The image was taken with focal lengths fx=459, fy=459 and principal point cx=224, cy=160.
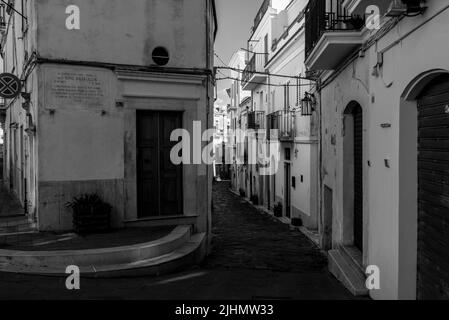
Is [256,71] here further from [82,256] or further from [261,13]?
[82,256]

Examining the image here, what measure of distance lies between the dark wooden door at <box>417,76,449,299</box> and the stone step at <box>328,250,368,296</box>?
1.66 meters

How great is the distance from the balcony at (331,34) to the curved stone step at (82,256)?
4.56 m

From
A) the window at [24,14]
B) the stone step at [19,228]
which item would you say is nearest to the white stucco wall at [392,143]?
the stone step at [19,228]

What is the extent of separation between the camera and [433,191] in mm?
5086

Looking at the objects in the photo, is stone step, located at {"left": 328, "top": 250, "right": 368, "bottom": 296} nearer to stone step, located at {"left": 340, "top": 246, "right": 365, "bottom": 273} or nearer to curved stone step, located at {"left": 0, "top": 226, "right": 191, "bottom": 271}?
stone step, located at {"left": 340, "top": 246, "right": 365, "bottom": 273}

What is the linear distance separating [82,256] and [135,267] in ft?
2.78

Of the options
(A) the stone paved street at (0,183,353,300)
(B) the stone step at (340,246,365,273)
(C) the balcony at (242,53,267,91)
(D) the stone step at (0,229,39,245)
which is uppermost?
(C) the balcony at (242,53,267,91)

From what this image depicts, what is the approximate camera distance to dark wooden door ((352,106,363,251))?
330 inches

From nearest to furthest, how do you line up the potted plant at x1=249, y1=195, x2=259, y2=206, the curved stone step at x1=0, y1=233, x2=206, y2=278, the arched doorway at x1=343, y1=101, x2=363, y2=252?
the curved stone step at x1=0, y1=233, x2=206, y2=278 < the arched doorway at x1=343, y1=101, x2=363, y2=252 < the potted plant at x1=249, y1=195, x2=259, y2=206

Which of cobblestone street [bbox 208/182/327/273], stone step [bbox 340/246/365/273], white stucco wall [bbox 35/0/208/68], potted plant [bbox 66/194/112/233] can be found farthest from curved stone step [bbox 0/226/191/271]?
white stucco wall [bbox 35/0/208/68]

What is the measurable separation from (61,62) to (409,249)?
7.28 metres

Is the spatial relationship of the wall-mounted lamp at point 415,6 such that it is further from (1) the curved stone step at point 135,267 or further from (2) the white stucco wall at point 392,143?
(1) the curved stone step at point 135,267

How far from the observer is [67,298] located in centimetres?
599

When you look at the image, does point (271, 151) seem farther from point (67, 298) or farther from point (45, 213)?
A: point (67, 298)
